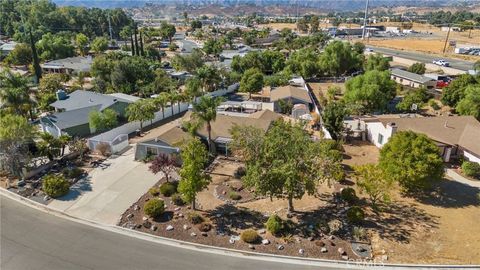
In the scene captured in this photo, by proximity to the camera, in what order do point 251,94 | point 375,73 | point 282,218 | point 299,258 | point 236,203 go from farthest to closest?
point 251,94 → point 375,73 → point 236,203 → point 282,218 → point 299,258

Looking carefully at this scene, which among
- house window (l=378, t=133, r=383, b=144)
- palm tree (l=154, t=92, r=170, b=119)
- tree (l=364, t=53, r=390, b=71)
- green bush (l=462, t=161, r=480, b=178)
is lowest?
green bush (l=462, t=161, r=480, b=178)

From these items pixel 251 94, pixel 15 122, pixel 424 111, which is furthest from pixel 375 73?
Answer: pixel 15 122

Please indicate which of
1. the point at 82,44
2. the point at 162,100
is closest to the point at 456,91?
the point at 162,100

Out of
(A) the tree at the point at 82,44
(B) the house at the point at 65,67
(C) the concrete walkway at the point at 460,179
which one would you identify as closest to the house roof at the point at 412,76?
(C) the concrete walkway at the point at 460,179

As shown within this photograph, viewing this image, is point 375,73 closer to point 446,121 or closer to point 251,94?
point 446,121

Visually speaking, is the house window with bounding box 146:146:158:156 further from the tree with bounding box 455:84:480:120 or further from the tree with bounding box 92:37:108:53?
the tree with bounding box 92:37:108:53

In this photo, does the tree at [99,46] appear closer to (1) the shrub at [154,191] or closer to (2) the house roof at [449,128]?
(1) the shrub at [154,191]

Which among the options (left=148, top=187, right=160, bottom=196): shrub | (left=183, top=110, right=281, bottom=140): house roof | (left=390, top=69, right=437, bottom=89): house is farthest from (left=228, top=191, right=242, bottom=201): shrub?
(left=390, top=69, right=437, bottom=89): house

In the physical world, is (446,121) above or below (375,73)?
below
